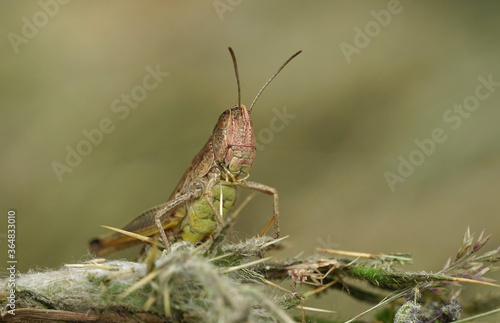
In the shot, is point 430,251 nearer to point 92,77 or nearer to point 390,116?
point 390,116

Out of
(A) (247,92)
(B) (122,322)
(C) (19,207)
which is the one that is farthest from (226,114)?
(C) (19,207)

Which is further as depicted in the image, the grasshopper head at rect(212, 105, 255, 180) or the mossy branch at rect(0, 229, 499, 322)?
the grasshopper head at rect(212, 105, 255, 180)

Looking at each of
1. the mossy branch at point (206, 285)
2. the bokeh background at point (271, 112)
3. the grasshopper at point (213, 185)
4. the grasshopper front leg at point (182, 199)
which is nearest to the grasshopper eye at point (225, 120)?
the grasshopper at point (213, 185)

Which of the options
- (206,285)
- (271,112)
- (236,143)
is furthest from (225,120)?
(271,112)

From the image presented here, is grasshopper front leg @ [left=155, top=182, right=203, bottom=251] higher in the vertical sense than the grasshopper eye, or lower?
lower

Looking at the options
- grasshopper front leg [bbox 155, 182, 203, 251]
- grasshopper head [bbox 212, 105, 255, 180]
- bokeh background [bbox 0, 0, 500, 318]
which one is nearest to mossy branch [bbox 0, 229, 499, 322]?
grasshopper head [bbox 212, 105, 255, 180]

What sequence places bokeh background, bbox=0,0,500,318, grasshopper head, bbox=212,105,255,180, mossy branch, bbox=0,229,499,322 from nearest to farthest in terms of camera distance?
mossy branch, bbox=0,229,499,322 → grasshopper head, bbox=212,105,255,180 → bokeh background, bbox=0,0,500,318

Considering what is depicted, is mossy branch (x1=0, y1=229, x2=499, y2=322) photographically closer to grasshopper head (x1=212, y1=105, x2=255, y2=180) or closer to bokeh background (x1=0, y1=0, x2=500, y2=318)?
grasshopper head (x1=212, y1=105, x2=255, y2=180)
